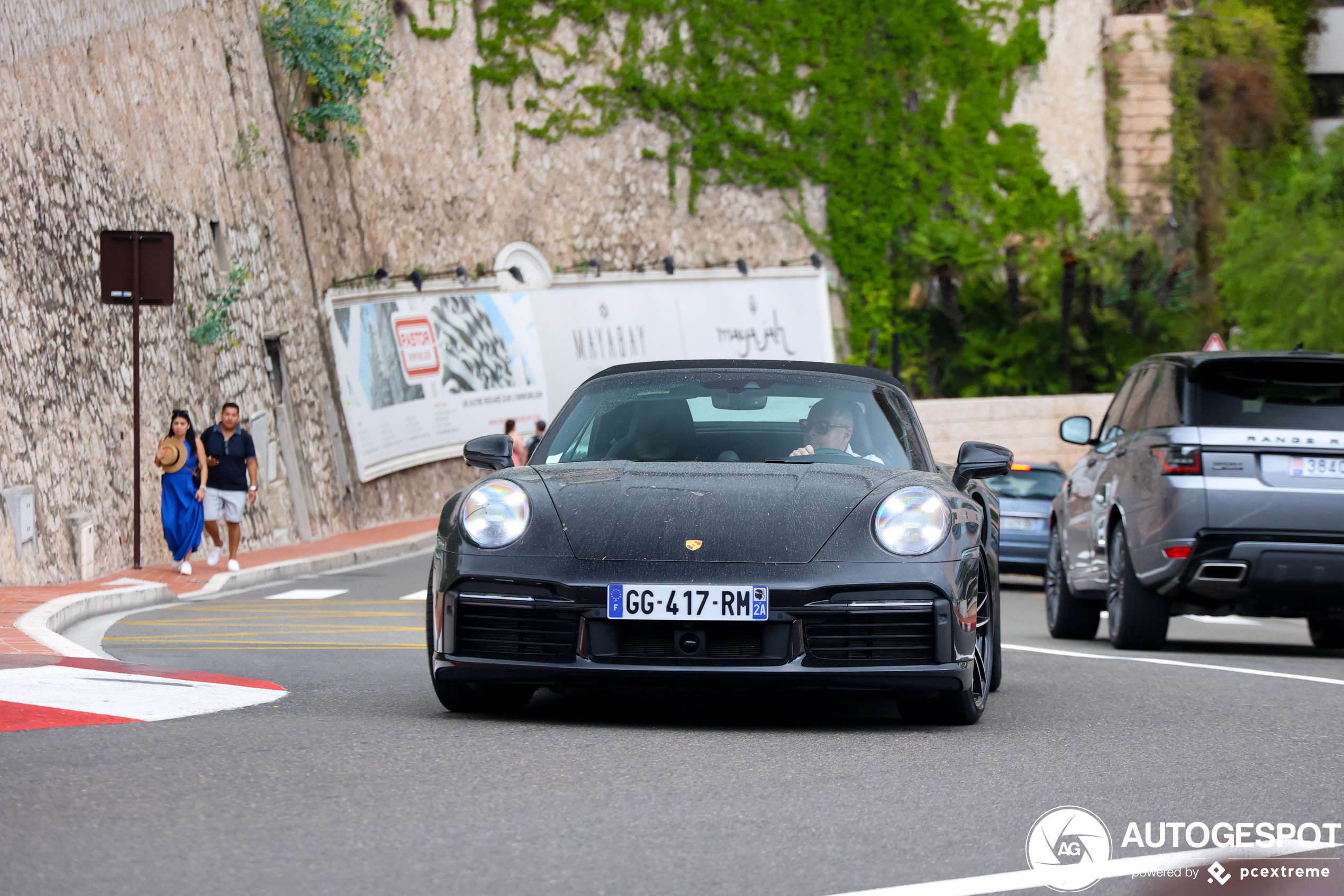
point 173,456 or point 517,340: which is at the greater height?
point 517,340

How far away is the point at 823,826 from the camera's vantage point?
4355mm

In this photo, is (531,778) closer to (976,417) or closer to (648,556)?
(648,556)

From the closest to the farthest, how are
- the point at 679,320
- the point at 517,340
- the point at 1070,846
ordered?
the point at 1070,846
the point at 517,340
the point at 679,320

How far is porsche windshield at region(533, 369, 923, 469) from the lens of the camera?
688cm

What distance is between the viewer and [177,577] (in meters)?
16.1

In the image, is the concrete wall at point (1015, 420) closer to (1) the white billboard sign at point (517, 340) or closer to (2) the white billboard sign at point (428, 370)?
(1) the white billboard sign at point (517, 340)

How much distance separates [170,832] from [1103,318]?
123ft

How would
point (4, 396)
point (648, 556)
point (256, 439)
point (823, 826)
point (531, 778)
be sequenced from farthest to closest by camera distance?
point (256, 439)
point (4, 396)
point (648, 556)
point (531, 778)
point (823, 826)

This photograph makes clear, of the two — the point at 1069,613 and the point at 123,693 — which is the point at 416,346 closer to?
the point at 1069,613

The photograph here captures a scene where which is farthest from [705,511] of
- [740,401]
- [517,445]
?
[517,445]

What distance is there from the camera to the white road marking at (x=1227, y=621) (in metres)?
15.4

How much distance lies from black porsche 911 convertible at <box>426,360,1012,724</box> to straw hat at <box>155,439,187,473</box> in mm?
10853

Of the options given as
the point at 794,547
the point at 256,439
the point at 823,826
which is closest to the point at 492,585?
the point at 794,547

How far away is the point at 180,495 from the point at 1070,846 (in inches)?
533
